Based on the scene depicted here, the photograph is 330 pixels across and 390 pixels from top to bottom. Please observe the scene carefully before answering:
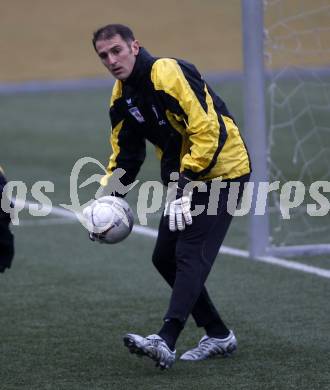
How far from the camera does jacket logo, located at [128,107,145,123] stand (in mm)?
5980

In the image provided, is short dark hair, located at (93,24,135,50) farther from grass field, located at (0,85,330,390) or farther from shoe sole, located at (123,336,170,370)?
grass field, located at (0,85,330,390)

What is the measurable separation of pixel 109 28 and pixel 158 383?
1874 millimetres

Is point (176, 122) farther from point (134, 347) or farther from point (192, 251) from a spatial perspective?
point (134, 347)

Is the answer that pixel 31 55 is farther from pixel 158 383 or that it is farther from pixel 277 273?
pixel 158 383

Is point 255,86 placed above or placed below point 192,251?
above

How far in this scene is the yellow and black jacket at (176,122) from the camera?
5.70 meters

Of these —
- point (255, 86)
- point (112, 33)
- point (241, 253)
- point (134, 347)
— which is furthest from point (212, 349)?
point (255, 86)

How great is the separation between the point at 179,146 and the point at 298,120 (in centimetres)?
1157

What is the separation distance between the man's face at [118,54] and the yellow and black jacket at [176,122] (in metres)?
0.04

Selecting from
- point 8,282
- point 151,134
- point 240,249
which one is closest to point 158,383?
point 151,134

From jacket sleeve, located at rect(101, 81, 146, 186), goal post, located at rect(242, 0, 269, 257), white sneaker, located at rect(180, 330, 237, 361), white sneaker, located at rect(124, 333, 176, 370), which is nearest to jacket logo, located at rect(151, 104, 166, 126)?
jacket sleeve, located at rect(101, 81, 146, 186)

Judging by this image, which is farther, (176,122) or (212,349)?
(212,349)

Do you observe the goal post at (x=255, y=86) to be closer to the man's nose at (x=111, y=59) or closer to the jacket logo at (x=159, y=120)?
the jacket logo at (x=159, y=120)

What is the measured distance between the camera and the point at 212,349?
6.23 meters
